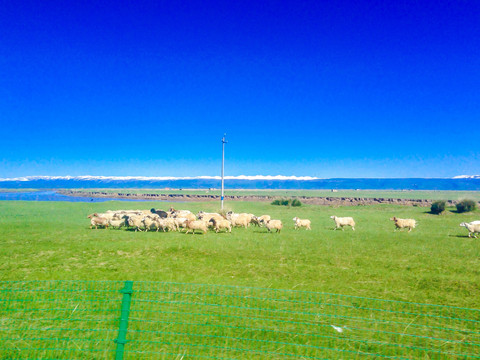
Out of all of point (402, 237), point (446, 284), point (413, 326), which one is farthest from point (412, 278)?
point (402, 237)

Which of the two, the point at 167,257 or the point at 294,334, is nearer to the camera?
the point at 294,334

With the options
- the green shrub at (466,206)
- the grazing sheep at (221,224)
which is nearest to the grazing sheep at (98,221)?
the grazing sheep at (221,224)

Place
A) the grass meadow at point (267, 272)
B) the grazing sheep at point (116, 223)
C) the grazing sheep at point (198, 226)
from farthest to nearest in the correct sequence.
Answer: the grazing sheep at point (116, 223) → the grazing sheep at point (198, 226) → the grass meadow at point (267, 272)

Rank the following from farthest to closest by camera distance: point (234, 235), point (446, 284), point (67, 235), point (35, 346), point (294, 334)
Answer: point (234, 235) → point (67, 235) → point (446, 284) → point (294, 334) → point (35, 346)

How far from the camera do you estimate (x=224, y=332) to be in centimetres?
720

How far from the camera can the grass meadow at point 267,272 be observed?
21.9 ft

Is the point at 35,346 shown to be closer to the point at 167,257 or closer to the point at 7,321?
the point at 7,321

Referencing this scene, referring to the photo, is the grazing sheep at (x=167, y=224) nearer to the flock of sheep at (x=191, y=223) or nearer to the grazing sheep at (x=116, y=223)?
the flock of sheep at (x=191, y=223)

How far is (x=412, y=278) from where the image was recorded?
12.0 m

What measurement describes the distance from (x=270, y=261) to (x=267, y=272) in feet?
5.57

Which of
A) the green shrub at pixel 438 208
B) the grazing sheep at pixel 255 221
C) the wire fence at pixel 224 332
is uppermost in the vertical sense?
the green shrub at pixel 438 208

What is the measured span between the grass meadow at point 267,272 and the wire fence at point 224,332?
0.15ft

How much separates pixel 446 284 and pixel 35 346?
1267 centimetres

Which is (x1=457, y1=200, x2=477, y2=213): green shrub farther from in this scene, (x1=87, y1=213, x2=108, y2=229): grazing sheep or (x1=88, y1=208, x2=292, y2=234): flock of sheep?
(x1=87, y1=213, x2=108, y2=229): grazing sheep
